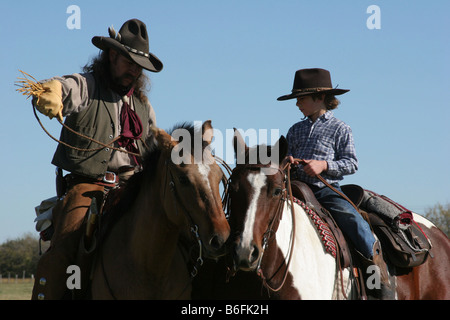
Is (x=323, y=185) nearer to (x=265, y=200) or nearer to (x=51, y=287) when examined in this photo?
(x=265, y=200)

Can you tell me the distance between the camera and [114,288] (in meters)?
5.34

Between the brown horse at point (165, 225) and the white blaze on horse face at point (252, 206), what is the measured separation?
0.71 feet

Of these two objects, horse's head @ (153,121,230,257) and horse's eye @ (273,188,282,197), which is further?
horse's eye @ (273,188,282,197)

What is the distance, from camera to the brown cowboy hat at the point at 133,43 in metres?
6.53

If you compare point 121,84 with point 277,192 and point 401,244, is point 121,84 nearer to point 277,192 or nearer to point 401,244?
point 277,192

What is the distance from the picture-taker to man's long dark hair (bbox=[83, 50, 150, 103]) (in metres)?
6.64

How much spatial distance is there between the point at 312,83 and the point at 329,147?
0.87m

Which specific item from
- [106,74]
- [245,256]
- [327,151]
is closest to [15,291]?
[106,74]

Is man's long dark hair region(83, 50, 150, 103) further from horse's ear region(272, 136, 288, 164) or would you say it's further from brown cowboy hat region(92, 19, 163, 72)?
horse's ear region(272, 136, 288, 164)

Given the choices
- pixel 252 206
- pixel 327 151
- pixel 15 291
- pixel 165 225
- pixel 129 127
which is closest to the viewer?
pixel 252 206

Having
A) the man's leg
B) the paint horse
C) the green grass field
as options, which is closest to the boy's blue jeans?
the paint horse

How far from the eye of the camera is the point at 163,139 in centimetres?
556
